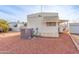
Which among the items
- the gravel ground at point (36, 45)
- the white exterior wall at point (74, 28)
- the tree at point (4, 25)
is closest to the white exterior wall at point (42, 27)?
the gravel ground at point (36, 45)

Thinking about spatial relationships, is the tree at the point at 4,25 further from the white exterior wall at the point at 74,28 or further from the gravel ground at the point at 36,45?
the white exterior wall at the point at 74,28

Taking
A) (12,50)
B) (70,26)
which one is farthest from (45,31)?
(12,50)

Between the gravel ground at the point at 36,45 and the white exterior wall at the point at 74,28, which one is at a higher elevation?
the white exterior wall at the point at 74,28

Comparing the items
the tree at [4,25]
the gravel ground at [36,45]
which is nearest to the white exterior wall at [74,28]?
the gravel ground at [36,45]

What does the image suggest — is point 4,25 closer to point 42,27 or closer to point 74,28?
point 42,27

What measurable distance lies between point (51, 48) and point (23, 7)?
710 mm

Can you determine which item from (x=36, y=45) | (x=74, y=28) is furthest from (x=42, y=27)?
(x=74, y=28)

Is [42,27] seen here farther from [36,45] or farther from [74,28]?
[74,28]

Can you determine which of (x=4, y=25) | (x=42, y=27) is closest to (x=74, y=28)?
(x=42, y=27)

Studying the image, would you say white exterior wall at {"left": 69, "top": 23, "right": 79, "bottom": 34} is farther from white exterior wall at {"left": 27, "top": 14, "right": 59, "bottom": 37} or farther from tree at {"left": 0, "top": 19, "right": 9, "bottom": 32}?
tree at {"left": 0, "top": 19, "right": 9, "bottom": 32}

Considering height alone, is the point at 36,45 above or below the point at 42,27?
below

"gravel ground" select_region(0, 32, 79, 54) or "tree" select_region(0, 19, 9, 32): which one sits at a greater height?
"tree" select_region(0, 19, 9, 32)

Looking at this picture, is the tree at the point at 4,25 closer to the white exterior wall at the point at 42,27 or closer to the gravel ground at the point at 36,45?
the gravel ground at the point at 36,45

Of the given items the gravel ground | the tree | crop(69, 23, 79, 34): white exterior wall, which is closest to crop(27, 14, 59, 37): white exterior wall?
the gravel ground
